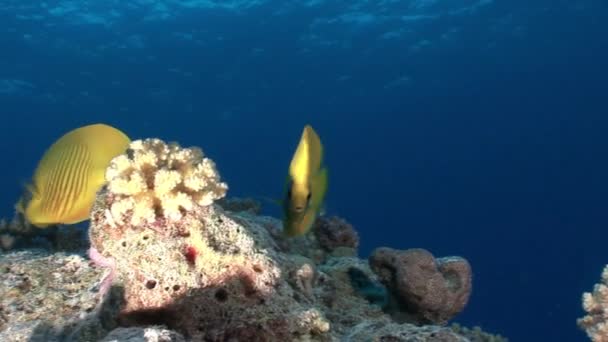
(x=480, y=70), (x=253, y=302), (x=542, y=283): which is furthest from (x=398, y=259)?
(x=542, y=283)

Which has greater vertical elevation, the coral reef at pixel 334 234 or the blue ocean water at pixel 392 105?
the blue ocean water at pixel 392 105

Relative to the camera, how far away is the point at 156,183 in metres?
2.48

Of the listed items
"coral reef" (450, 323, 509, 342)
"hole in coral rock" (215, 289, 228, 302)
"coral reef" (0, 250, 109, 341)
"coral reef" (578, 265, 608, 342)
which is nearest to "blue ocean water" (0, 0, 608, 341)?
"coral reef" (0, 250, 109, 341)

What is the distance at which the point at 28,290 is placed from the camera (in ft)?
9.48

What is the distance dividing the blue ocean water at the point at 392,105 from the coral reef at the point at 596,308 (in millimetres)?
2057

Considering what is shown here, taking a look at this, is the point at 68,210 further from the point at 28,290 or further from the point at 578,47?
the point at 578,47

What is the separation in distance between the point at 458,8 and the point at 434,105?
Answer: 2377cm

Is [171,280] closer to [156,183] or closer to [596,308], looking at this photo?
[156,183]

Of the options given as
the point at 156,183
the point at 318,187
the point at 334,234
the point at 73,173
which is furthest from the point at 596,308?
the point at 73,173

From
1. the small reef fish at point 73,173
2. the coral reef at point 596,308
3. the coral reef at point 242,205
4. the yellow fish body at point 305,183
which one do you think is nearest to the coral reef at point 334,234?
the coral reef at point 242,205

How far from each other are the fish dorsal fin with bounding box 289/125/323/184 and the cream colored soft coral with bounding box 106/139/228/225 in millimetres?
438

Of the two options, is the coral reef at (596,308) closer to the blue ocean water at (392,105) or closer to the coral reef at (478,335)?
the coral reef at (478,335)

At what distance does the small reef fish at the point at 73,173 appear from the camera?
2.56 m

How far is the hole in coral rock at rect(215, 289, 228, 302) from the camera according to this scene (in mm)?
2339
